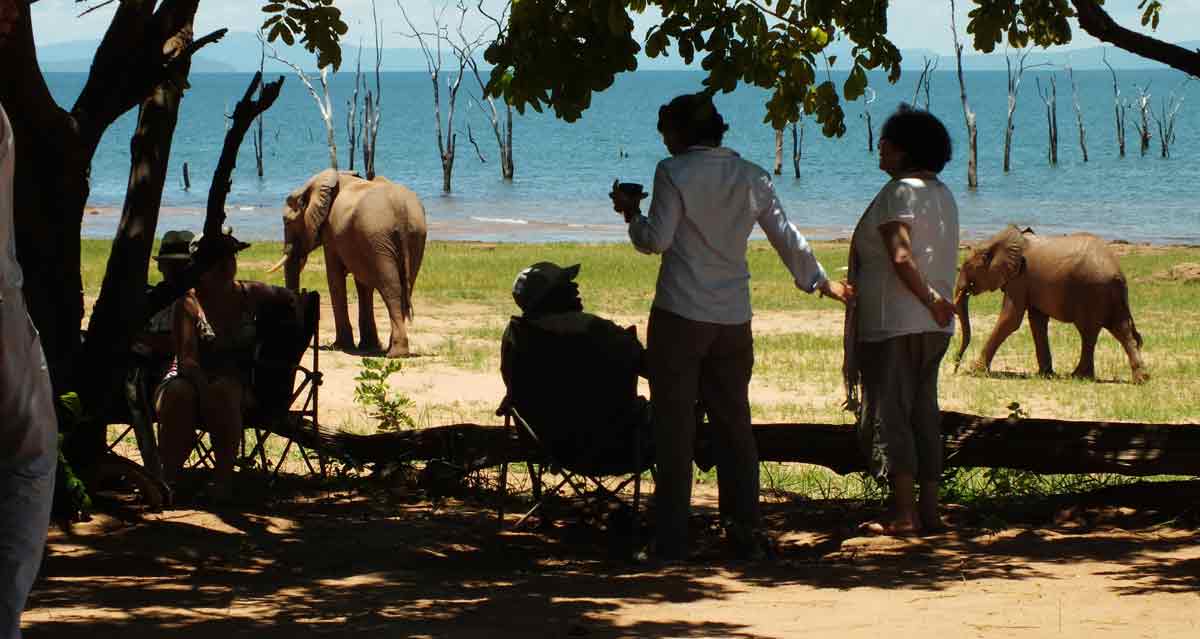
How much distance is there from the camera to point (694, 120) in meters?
6.00

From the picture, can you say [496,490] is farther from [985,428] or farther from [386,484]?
[985,428]

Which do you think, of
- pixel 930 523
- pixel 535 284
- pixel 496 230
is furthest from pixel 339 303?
pixel 496 230

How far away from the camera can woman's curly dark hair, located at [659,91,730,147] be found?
5.97m

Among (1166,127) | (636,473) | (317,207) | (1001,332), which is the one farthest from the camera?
(1166,127)

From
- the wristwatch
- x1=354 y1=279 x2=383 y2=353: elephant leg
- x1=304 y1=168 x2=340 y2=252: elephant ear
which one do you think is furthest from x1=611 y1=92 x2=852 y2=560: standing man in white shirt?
x1=304 y1=168 x2=340 y2=252: elephant ear

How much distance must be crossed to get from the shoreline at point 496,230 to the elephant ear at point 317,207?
64.8 ft

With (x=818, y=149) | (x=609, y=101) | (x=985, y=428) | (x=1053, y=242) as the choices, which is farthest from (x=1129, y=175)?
(x=609, y=101)

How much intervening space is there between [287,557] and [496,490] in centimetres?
165

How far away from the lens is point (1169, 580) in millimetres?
5441

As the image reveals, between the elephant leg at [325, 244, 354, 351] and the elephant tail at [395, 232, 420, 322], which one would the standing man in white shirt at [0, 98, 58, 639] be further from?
the elephant tail at [395, 232, 420, 322]

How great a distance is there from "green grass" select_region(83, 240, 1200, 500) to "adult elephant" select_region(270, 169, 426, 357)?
2.67 ft

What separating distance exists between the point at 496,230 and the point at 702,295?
37.8 m

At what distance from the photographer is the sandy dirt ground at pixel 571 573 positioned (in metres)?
4.87

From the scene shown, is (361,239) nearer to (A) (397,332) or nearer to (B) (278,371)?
(A) (397,332)
